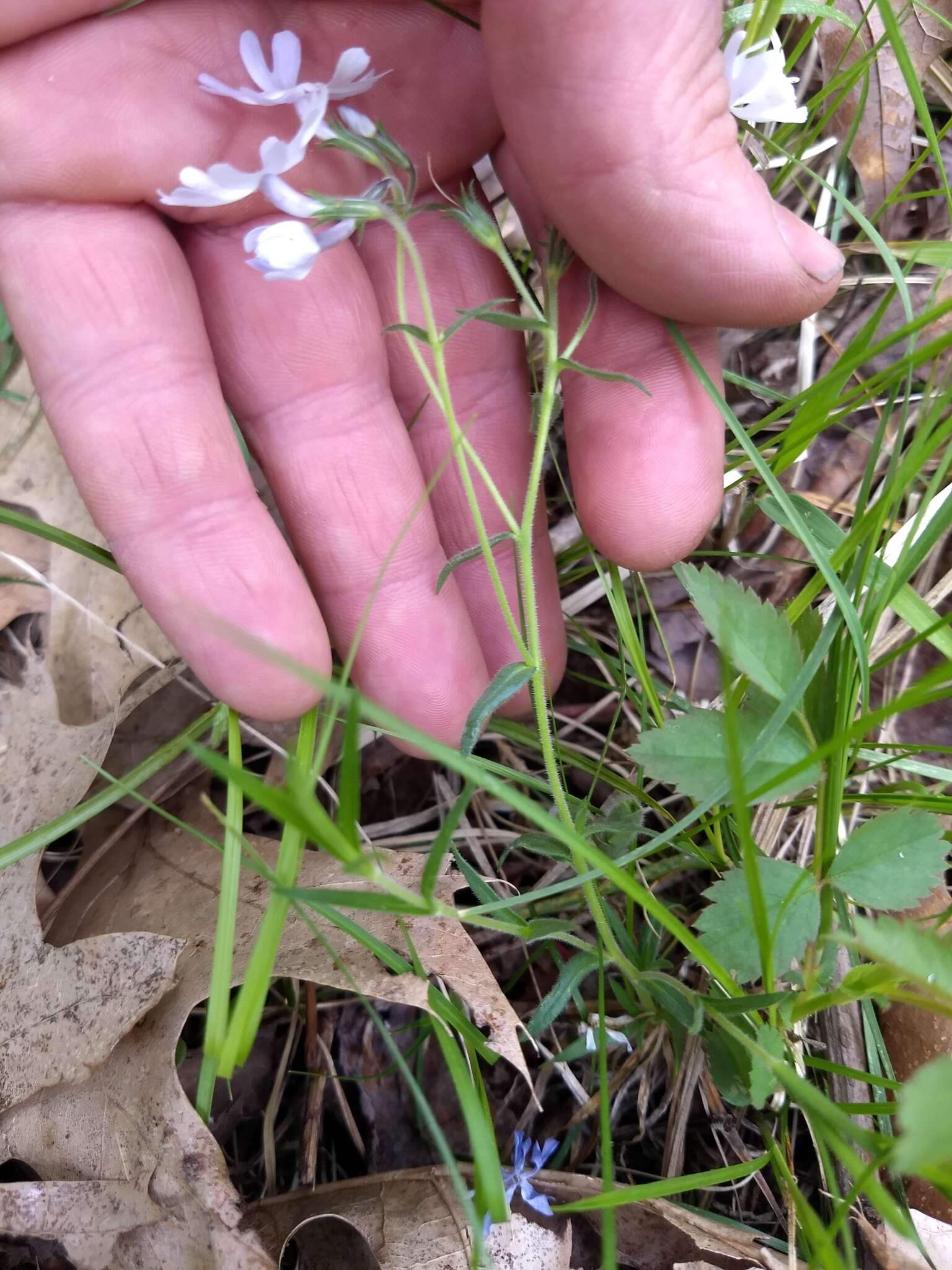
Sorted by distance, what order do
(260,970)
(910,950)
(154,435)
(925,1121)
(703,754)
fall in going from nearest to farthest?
(925,1121), (910,950), (260,970), (703,754), (154,435)

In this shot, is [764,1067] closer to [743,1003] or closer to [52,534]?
[743,1003]

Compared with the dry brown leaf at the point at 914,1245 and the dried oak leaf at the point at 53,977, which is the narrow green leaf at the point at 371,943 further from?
the dry brown leaf at the point at 914,1245

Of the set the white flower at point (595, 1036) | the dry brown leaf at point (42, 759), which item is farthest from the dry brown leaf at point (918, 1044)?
the dry brown leaf at point (42, 759)

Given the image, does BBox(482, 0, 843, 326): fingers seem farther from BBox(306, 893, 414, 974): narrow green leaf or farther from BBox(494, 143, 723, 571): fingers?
BBox(306, 893, 414, 974): narrow green leaf

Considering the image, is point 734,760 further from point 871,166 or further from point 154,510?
point 871,166

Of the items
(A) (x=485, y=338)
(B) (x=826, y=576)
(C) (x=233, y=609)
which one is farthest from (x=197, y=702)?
(B) (x=826, y=576)

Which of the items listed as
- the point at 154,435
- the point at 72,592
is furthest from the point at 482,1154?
the point at 72,592

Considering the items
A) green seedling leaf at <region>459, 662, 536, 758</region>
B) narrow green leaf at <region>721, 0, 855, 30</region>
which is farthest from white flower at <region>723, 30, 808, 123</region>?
green seedling leaf at <region>459, 662, 536, 758</region>
